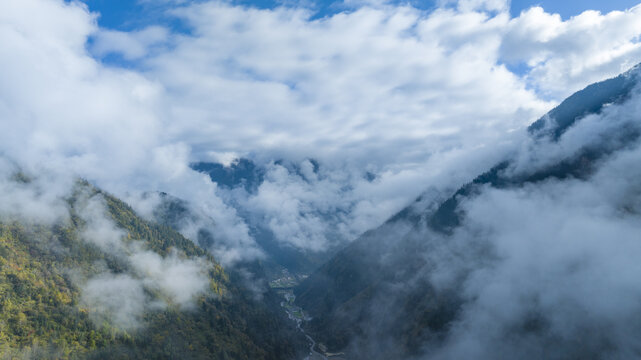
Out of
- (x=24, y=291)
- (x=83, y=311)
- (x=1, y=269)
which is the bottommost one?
(x=83, y=311)

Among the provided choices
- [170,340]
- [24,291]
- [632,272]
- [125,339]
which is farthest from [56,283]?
[632,272]

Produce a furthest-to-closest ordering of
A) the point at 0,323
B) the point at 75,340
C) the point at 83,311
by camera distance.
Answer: the point at 83,311 → the point at 75,340 → the point at 0,323

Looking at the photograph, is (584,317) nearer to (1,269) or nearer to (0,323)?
(0,323)

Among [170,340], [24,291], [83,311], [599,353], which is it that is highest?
[24,291]

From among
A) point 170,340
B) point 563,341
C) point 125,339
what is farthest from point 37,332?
→ point 563,341

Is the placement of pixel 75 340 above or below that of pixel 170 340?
above

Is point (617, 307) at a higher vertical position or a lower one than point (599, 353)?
higher

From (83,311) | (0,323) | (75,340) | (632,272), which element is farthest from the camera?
(632,272)

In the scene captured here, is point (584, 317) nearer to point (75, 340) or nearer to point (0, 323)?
point (75, 340)

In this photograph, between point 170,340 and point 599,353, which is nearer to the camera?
point 599,353
